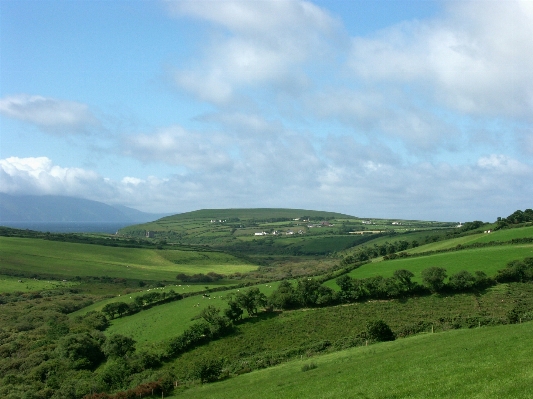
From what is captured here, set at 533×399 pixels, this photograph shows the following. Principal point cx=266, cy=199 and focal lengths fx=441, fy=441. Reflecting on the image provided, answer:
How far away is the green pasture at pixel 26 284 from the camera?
120581 mm

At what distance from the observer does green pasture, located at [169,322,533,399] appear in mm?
23297

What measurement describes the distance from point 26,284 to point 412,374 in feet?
416

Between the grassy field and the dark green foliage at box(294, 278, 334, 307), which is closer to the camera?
the dark green foliage at box(294, 278, 334, 307)

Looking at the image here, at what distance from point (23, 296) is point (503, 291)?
360 feet

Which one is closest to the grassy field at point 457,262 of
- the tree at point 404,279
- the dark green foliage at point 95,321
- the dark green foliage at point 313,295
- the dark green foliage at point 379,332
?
the tree at point 404,279

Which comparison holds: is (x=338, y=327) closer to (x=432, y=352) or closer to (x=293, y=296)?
(x=293, y=296)

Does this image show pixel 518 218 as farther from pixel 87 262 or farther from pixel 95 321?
pixel 87 262

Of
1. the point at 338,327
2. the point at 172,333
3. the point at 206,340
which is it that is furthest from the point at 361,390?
the point at 172,333

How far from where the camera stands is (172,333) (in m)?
71.4

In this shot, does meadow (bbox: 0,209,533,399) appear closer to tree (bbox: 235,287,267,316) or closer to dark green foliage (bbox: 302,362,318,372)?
dark green foliage (bbox: 302,362,318,372)

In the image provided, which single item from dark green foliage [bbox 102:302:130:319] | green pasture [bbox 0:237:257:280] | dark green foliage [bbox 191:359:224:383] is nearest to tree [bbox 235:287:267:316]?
dark green foliage [bbox 191:359:224:383]

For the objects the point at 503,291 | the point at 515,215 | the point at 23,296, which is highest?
the point at 515,215

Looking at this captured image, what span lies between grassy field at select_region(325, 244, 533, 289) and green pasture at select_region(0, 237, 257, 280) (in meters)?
80.9

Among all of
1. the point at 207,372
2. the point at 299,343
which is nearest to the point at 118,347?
the point at 207,372
